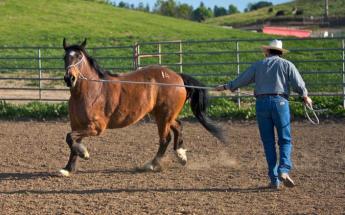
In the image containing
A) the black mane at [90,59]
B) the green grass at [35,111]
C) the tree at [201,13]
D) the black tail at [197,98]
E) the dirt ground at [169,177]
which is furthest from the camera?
the tree at [201,13]

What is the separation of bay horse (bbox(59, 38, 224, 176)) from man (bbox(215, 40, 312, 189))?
174cm

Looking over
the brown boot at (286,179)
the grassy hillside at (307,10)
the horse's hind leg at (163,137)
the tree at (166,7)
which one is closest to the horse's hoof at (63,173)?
the horse's hind leg at (163,137)

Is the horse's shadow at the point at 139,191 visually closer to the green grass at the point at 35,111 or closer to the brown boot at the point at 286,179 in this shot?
the brown boot at the point at 286,179

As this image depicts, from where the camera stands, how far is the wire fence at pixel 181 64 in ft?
46.1

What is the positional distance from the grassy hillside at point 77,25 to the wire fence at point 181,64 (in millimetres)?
4567

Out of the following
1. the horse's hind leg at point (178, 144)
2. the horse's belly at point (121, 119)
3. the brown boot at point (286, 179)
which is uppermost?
the horse's belly at point (121, 119)

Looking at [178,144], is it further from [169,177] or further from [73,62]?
[73,62]

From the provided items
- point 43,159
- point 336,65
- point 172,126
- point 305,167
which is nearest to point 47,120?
point 43,159

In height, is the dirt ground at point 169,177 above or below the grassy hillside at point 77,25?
below

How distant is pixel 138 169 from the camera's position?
8312 mm

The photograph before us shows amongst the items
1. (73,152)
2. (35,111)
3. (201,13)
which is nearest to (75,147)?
(73,152)

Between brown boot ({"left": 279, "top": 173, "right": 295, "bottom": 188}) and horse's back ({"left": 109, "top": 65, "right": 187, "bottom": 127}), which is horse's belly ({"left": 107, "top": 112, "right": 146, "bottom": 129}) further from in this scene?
brown boot ({"left": 279, "top": 173, "right": 295, "bottom": 188})

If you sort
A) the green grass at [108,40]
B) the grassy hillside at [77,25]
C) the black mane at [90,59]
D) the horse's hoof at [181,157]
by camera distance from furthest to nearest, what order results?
the grassy hillside at [77,25] < the green grass at [108,40] < the horse's hoof at [181,157] < the black mane at [90,59]

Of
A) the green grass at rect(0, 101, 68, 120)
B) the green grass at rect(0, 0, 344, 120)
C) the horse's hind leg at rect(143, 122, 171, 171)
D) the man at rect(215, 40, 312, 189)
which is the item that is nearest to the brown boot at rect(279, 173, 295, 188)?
the man at rect(215, 40, 312, 189)
